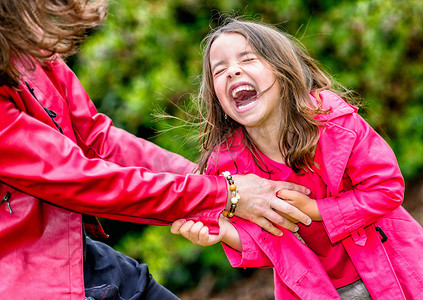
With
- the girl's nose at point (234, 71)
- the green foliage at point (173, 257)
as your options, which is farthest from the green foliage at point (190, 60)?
the girl's nose at point (234, 71)

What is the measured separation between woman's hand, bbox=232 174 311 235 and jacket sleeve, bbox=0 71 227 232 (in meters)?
0.13

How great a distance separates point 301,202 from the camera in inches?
92.5

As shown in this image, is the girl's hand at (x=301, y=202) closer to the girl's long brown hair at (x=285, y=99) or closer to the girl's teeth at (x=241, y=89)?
the girl's long brown hair at (x=285, y=99)

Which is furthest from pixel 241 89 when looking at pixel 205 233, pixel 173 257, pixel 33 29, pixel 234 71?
pixel 173 257

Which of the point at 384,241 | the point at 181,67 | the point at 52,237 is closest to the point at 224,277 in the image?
the point at 181,67

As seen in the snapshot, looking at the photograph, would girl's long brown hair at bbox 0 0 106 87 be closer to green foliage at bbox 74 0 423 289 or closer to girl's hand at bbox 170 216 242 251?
girl's hand at bbox 170 216 242 251

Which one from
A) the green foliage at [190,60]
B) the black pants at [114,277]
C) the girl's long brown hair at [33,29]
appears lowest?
the green foliage at [190,60]

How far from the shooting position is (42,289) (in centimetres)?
190

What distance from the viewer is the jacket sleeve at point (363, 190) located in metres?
2.22

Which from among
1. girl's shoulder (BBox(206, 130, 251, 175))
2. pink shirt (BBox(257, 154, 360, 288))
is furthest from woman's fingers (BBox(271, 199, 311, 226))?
girl's shoulder (BBox(206, 130, 251, 175))

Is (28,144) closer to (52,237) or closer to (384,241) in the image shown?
(52,237)

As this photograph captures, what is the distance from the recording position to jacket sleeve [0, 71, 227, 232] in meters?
1.93

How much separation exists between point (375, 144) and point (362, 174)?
0.14 metres

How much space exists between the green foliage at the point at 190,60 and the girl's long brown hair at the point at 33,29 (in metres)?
1.52
